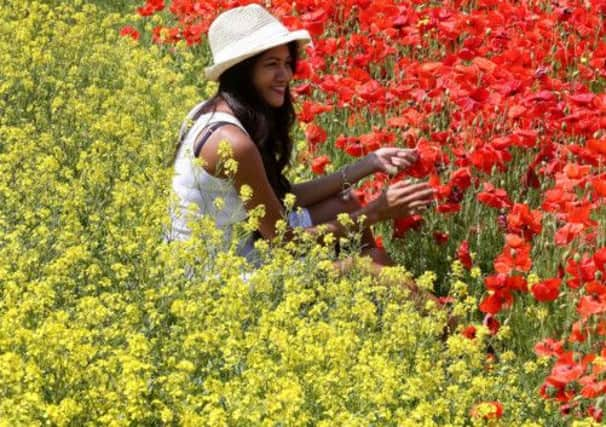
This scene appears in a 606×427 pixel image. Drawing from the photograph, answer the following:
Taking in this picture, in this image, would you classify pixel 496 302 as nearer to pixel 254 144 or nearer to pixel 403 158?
pixel 403 158

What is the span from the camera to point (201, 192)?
4.96m

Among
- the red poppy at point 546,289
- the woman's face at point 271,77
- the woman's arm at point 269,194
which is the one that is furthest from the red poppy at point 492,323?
the woman's face at point 271,77

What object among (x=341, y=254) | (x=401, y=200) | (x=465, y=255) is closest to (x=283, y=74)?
(x=401, y=200)

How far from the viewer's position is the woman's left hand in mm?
5168

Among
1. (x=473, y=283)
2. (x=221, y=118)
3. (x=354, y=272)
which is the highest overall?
(x=221, y=118)

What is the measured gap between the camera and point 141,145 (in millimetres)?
6020

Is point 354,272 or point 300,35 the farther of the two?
point 300,35

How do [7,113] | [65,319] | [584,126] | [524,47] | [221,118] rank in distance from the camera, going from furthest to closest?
[7,113] → [524,47] → [584,126] → [221,118] → [65,319]

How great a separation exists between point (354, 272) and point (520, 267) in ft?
1.62

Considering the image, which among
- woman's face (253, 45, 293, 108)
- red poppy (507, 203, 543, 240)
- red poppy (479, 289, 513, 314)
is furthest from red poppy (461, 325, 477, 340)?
woman's face (253, 45, 293, 108)

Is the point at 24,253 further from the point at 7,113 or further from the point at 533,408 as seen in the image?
the point at 7,113

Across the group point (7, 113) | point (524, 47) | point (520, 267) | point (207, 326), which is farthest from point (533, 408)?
point (7, 113)

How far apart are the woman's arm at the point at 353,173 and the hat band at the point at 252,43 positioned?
530mm

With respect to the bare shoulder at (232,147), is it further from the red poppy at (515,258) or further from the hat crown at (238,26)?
the red poppy at (515,258)
